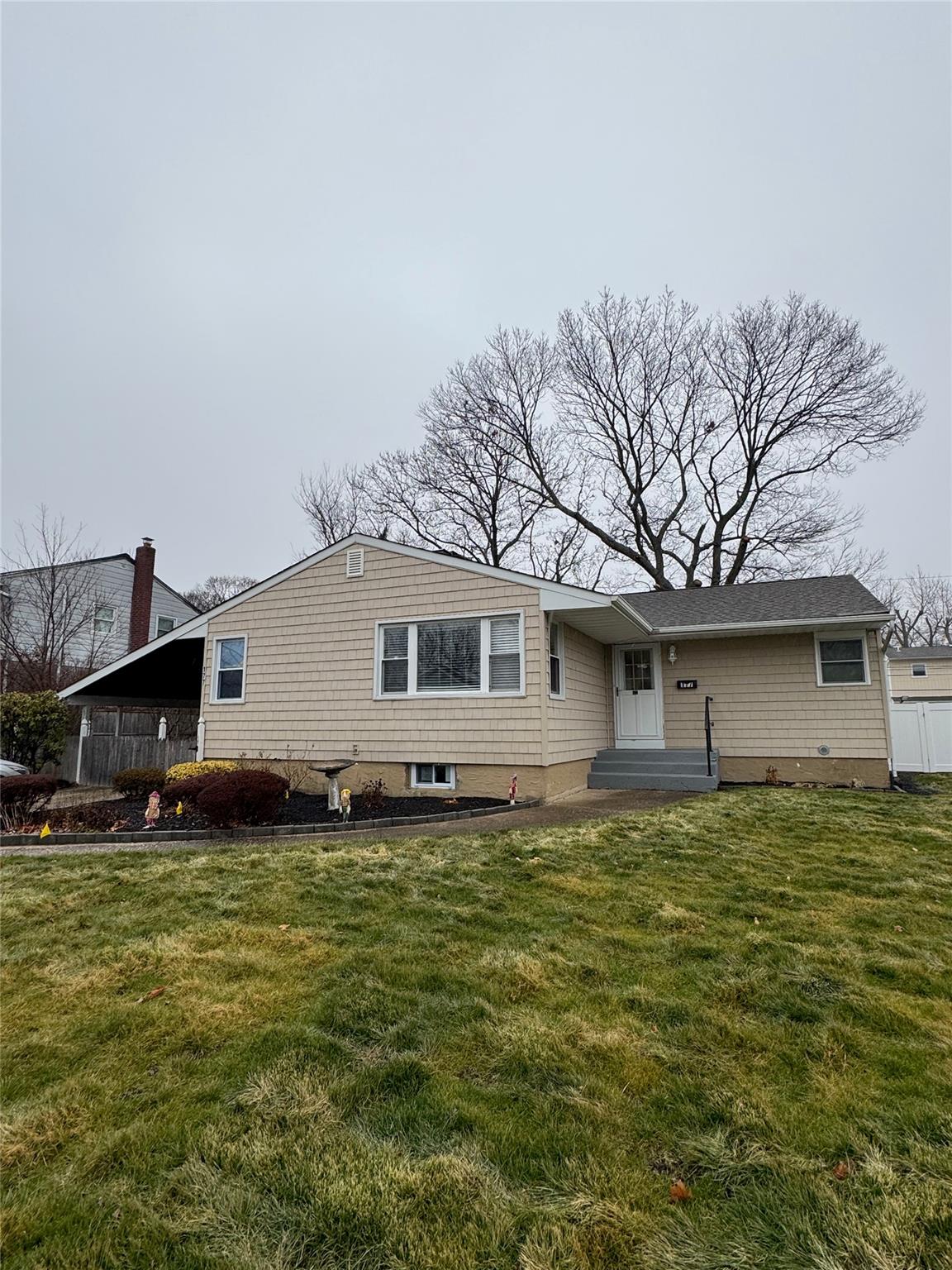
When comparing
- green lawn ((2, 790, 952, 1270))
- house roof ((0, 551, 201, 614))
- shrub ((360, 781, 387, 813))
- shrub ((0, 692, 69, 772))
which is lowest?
green lawn ((2, 790, 952, 1270))

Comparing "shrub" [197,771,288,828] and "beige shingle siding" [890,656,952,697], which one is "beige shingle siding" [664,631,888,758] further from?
"beige shingle siding" [890,656,952,697]

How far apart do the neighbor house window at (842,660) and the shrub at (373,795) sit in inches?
324

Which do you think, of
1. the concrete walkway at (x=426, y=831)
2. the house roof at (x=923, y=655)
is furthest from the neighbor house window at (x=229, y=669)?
the house roof at (x=923, y=655)

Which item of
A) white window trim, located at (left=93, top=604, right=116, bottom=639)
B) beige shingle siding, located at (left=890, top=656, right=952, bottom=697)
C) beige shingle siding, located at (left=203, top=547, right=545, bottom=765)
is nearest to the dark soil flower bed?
beige shingle siding, located at (left=203, top=547, right=545, bottom=765)

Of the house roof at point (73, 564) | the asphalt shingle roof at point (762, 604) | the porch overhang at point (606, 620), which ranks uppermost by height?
the house roof at point (73, 564)

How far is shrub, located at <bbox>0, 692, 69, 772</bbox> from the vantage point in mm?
13359

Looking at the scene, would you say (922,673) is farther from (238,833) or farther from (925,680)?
(238,833)

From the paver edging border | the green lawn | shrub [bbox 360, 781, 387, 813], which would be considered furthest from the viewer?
shrub [bbox 360, 781, 387, 813]

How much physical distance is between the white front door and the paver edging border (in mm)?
5563

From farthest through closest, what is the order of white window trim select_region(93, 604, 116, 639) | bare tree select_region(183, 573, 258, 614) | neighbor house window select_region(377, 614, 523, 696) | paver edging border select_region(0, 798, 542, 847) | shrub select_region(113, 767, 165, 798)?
bare tree select_region(183, 573, 258, 614)
white window trim select_region(93, 604, 116, 639)
shrub select_region(113, 767, 165, 798)
neighbor house window select_region(377, 614, 523, 696)
paver edging border select_region(0, 798, 542, 847)

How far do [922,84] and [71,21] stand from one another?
14.9 meters

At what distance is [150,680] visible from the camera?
13.8 m

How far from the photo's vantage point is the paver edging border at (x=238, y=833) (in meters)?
6.98

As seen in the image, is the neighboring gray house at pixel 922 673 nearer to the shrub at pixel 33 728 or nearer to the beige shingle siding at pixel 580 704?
the beige shingle siding at pixel 580 704
